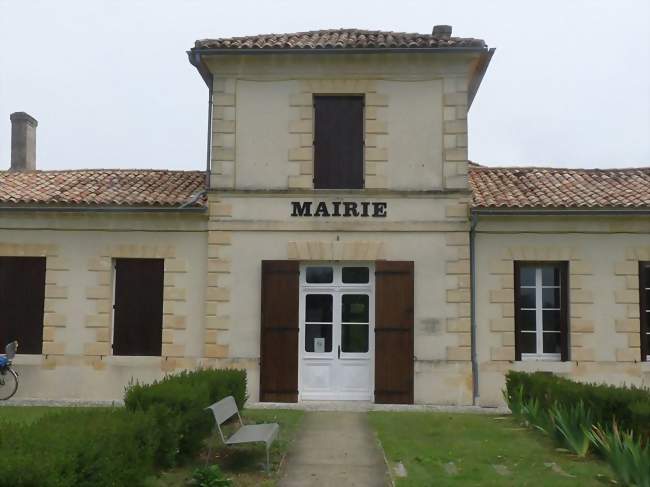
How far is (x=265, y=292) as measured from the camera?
12812 mm

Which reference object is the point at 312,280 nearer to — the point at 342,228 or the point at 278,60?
the point at 342,228

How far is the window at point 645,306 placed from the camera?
12766 mm

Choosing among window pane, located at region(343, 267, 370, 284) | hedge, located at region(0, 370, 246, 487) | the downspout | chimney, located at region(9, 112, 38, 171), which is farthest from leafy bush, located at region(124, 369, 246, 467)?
chimney, located at region(9, 112, 38, 171)

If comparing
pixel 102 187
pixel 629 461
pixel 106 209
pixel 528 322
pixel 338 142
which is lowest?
pixel 629 461

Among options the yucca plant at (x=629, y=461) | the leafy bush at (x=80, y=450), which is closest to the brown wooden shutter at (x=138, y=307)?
the leafy bush at (x=80, y=450)

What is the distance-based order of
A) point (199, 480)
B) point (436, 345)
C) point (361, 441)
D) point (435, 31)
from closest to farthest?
point (199, 480) → point (361, 441) → point (436, 345) → point (435, 31)

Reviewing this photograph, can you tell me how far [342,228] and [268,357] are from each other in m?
2.59

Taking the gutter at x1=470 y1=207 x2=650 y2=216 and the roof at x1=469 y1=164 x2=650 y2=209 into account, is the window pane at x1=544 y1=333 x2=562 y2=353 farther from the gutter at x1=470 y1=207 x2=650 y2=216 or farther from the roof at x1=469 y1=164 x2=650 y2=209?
the roof at x1=469 y1=164 x2=650 y2=209

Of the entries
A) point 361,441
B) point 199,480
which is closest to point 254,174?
point 361,441

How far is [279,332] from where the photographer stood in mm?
12727

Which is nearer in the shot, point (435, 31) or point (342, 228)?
point (342, 228)

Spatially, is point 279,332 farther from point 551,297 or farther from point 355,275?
point 551,297

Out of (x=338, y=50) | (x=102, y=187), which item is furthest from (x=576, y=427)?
(x=102, y=187)

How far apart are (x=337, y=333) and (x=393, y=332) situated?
99cm
